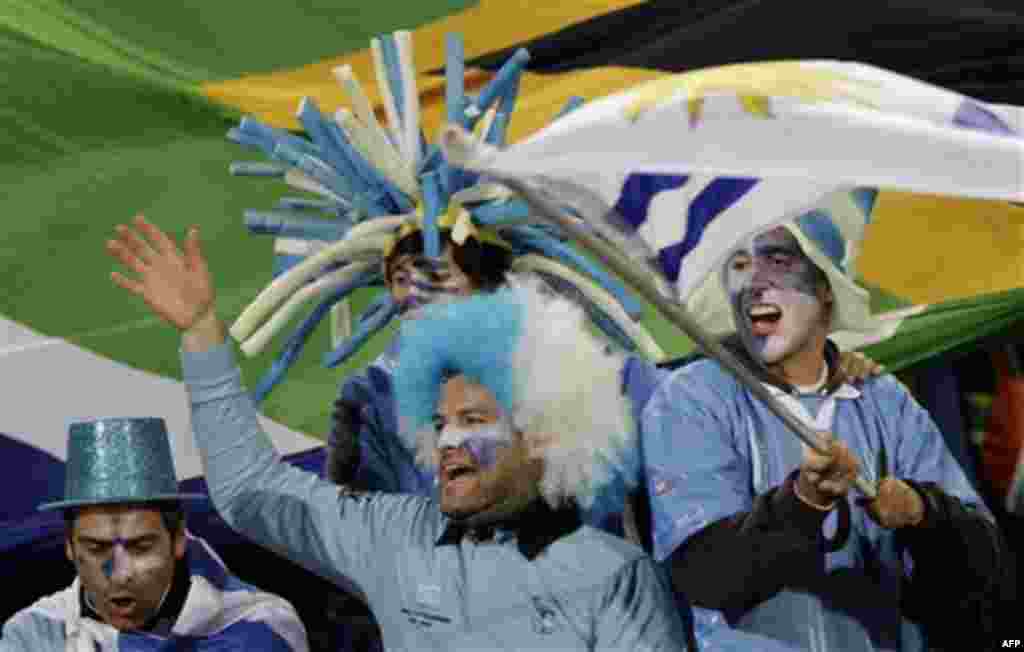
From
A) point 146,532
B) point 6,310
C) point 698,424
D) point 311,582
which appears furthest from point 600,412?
point 6,310

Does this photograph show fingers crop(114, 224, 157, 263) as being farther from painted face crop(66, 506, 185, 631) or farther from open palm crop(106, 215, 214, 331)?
painted face crop(66, 506, 185, 631)

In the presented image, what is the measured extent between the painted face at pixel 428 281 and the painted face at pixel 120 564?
0.64 m

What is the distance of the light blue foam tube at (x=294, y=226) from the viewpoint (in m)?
4.99

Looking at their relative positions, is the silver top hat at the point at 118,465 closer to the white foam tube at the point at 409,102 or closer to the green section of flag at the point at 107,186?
the white foam tube at the point at 409,102

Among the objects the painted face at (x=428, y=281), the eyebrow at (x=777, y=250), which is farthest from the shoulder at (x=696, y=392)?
the painted face at (x=428, y=281)

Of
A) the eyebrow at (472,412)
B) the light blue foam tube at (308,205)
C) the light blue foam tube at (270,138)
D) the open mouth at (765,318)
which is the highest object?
the light blue foam tube at (270,138)

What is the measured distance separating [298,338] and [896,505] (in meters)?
1.39

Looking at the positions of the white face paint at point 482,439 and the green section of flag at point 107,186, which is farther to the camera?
the green section of flag at point 107,186

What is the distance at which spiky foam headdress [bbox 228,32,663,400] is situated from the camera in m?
4.83

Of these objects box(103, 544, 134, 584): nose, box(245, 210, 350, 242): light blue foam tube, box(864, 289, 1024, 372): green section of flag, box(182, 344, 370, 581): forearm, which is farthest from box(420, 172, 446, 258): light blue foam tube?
box(864, 289, 1024, 372): green section of flag

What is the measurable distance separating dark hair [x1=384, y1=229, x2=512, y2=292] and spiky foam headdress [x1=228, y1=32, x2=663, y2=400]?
17mm

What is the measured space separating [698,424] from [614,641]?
478 mm

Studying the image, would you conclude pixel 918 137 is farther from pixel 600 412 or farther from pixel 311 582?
Answer: pixel 311 582

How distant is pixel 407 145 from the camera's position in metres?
4.93
